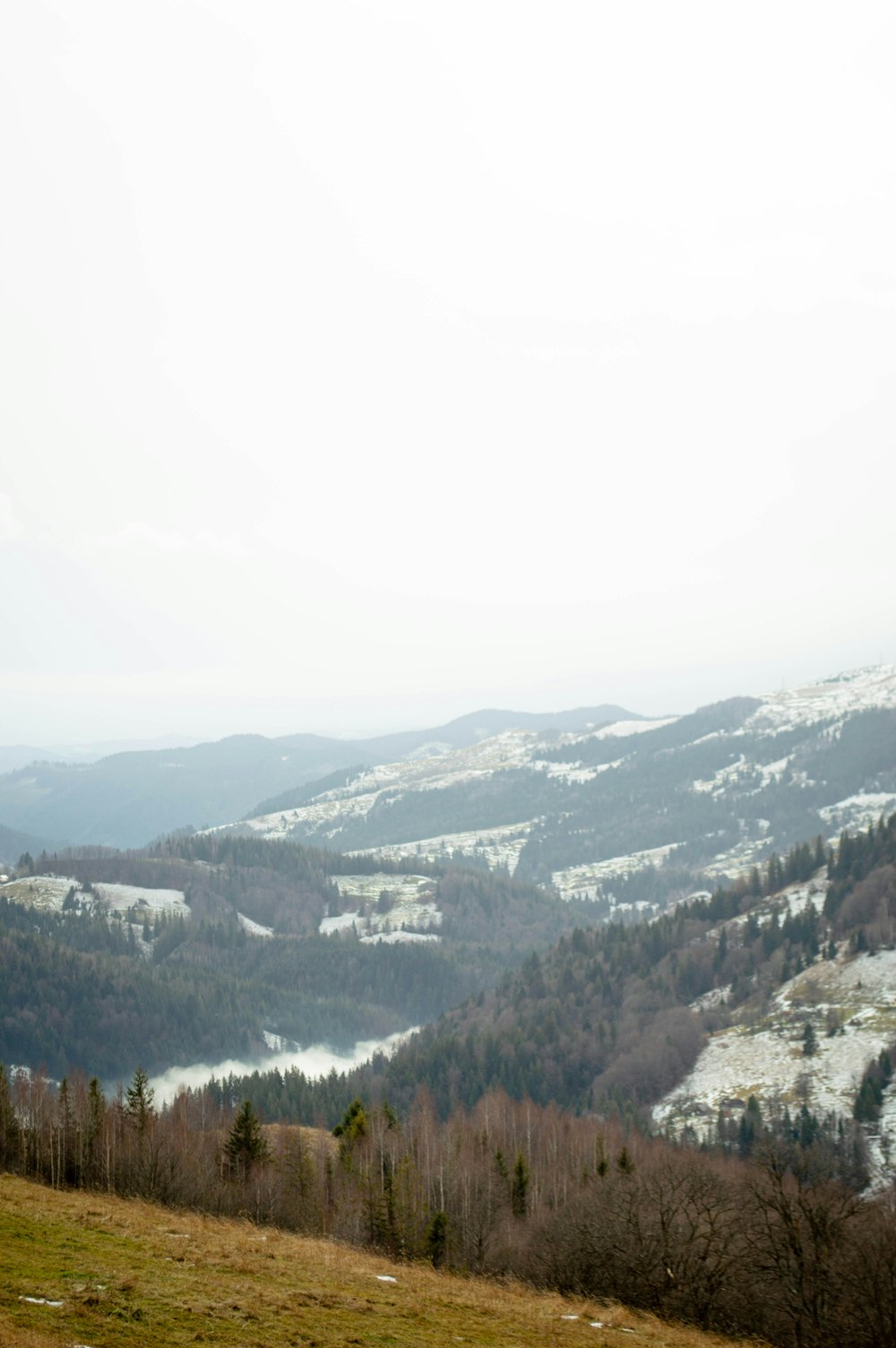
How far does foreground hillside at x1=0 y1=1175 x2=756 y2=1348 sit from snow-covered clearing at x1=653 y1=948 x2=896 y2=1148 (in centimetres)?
12141

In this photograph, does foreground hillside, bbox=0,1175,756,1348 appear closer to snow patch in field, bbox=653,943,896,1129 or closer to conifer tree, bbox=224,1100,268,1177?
conifer tree, bbox=224,1100,268,1177

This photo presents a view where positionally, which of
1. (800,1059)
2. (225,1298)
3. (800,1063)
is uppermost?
(225,1298)

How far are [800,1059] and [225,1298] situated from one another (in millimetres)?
170174

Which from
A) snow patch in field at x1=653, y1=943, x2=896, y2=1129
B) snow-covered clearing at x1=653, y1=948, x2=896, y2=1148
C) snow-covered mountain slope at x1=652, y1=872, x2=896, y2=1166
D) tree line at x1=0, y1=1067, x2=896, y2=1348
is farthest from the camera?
snow patch in field at x1=653, y1=943, x2=896, y2=1129

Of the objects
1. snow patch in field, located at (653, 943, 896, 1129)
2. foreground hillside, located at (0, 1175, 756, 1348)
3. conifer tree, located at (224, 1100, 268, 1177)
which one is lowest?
snow patch in field, located at (653, 943, 896, 1129)

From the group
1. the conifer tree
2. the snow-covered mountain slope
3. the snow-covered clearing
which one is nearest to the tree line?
the conifer tree

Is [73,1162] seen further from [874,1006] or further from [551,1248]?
[874,1006]

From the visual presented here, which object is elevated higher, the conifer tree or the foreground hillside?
the foreground hillside

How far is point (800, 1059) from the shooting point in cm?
17462

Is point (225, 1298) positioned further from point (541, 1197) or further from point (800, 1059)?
point (800, 1059)

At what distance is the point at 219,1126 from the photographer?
143875 mm

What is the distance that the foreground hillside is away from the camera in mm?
31281

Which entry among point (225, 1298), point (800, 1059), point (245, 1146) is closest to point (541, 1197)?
point (245, 1146)

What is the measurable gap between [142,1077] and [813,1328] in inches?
3436
